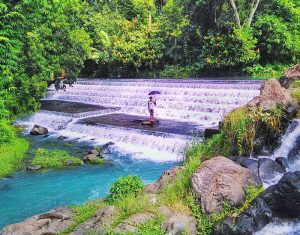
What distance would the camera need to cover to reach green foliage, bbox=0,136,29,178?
12.2 m

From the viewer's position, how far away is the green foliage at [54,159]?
1250cm

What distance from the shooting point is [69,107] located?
22016 mm

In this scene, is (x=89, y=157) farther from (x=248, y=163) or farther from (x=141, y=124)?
(x=248, y=163)

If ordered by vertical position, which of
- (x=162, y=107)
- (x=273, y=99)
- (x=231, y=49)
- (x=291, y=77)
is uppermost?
(x=231, y=49)

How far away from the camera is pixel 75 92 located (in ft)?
86.6

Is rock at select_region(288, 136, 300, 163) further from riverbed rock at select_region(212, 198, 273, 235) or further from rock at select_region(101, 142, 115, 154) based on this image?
rock at select_region(101, 142, 115, 154)

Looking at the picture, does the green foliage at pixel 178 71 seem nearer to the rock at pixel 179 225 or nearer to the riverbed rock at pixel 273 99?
the riverbed rock at pixel 273 99

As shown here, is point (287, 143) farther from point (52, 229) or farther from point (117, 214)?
point (52, 229)

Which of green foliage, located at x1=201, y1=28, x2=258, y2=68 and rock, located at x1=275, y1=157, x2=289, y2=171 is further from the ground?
green foliage, located at x1=201, y1=28, x2=258, y2=68

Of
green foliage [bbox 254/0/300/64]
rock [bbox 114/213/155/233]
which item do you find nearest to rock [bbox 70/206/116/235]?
rock [bbox 114/213/155/233]

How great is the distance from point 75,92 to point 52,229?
20174 mm

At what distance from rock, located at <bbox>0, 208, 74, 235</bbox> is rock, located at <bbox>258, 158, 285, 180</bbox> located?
14.7ft

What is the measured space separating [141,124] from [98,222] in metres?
9.77

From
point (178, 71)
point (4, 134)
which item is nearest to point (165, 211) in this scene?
point (4, 134)
